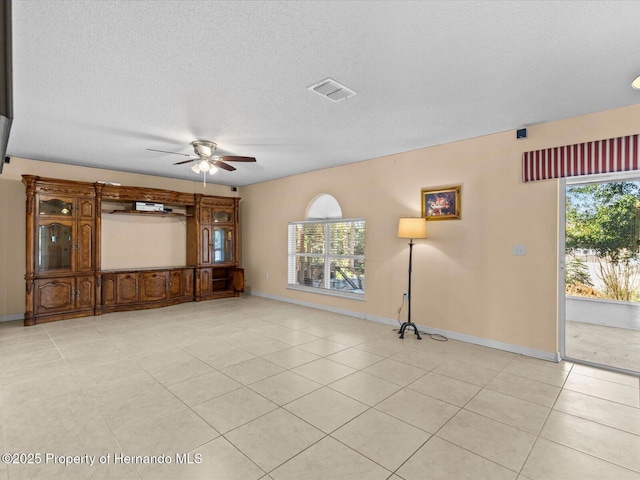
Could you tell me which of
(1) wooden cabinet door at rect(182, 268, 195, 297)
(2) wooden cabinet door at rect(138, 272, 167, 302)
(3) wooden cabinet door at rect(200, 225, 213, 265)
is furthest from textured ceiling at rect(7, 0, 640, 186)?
(1) wooden cabinet door at rect(182, 268, 195, 297)

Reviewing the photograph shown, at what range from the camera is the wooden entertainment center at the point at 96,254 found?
5.21m

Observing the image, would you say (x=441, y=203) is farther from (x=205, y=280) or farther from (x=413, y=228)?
(x=205, y=280)

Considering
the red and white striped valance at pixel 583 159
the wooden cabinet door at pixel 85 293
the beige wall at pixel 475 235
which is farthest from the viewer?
the wooden cabinet door at pixel 85 293

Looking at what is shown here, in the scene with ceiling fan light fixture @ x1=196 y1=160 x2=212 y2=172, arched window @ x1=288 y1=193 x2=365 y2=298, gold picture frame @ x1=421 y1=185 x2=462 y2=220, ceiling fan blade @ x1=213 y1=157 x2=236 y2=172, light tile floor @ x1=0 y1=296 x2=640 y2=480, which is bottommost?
light tile floor @ x1=0 y1=296 x2=640 y2=480

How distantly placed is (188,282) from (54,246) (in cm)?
235

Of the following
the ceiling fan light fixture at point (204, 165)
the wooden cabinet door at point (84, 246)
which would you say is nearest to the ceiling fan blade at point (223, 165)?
the ceiling fan light fixture at point (204, 165)

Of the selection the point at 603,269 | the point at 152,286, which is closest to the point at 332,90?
the point at 603,269

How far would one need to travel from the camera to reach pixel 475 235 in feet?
13.9

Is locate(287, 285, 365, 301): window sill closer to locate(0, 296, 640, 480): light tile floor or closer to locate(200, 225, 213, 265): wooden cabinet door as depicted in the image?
locate(0, 296, 640, 480): light tile floor

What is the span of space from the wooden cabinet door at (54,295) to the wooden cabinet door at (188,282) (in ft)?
6.23

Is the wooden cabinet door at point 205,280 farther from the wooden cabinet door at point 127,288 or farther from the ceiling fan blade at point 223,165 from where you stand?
the ceiling fan blade at point 223,165

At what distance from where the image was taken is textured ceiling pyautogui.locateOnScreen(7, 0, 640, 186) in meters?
1.98

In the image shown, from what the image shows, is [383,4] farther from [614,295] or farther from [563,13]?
[614,295]

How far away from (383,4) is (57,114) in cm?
356
